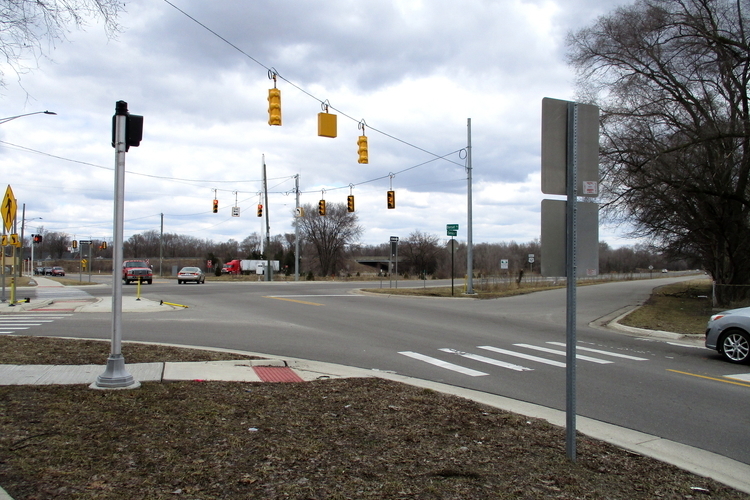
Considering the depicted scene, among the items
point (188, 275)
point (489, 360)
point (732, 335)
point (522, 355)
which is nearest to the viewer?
point (489, 360)

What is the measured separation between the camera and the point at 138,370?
7402 mm

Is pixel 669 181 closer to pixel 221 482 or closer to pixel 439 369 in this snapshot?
pixel 439 369

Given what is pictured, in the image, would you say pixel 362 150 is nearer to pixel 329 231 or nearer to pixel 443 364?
pixel 443 364

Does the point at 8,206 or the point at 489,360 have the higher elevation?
the point at 8,206

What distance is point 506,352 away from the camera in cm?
1100

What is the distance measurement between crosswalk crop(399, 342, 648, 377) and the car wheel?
1.48 metres

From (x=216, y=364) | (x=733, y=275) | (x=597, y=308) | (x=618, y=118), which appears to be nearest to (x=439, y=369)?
(x=216, y=364)

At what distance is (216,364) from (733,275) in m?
27.9

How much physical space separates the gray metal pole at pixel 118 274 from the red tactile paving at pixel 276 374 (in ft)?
6.00

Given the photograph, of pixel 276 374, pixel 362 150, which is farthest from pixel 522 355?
pixel 362 150

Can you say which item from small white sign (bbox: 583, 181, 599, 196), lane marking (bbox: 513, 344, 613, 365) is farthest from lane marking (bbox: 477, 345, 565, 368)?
small white sign (bbox: 583, 181, 599, 196)

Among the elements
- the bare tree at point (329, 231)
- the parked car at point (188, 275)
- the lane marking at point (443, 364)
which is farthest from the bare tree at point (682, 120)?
the bare tree at point (329, 231)

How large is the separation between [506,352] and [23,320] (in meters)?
12.8

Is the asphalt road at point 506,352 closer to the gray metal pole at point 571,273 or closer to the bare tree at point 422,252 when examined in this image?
the gray metal pole at point 571,273
